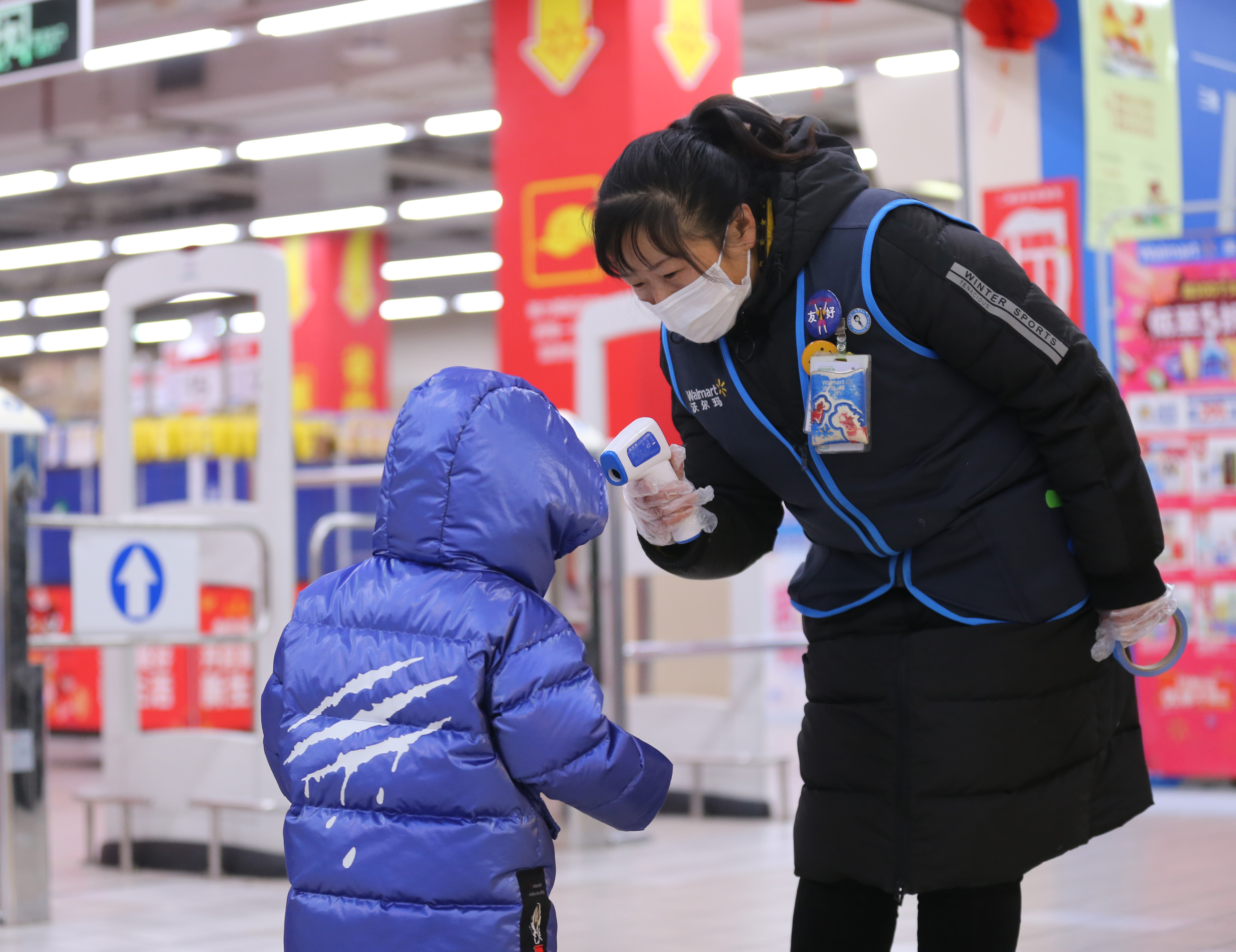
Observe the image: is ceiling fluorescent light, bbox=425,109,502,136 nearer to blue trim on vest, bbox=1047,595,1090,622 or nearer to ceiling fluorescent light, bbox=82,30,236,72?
ceiling fluorescent light, bbox=82,30,236,72

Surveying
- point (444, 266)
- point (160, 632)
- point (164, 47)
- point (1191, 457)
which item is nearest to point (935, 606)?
point (160, 632)

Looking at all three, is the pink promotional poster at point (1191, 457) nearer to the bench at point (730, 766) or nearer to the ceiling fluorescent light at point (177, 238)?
the bench at point (730, 766)

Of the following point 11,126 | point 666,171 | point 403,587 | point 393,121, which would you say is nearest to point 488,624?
point 403,587

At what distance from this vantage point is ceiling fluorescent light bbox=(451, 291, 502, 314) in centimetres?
2172

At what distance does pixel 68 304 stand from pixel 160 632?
57.9 ft

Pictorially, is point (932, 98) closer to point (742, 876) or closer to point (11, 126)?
point (742, 876)

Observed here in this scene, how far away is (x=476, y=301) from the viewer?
72.4ft

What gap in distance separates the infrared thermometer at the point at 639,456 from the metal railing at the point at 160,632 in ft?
8.72

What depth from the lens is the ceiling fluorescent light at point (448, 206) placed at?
14.8 metres

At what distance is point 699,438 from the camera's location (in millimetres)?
2080

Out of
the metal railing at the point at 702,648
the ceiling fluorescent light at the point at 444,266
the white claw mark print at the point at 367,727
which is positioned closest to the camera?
the white claw mark print at the point at 367,727

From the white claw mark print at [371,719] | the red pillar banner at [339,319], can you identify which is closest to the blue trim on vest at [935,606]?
the white claw mark print at [371,719]

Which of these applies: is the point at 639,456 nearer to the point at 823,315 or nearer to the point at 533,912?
the point at 823,315

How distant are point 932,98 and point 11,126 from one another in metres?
7.92
